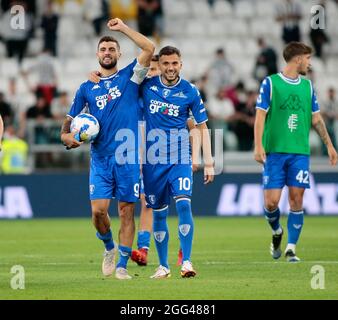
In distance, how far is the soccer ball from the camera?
36.7ft

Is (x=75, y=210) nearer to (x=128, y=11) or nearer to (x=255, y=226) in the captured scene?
(x=255, y=226)

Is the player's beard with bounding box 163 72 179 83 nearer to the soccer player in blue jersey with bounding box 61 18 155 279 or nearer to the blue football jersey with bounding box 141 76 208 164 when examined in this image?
the blue football jersey with bounding box 141 76 208 164

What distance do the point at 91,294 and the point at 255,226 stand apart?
32.1 feet

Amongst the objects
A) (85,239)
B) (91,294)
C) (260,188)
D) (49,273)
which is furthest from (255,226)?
(91,294)

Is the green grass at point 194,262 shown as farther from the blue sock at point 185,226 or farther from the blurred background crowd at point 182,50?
the blurred background crowd at point 182,50

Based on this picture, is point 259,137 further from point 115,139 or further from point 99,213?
point 99,213

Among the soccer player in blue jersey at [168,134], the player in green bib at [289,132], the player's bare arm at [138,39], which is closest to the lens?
the player's bare arm at [138,39]

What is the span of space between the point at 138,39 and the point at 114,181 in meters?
1.40

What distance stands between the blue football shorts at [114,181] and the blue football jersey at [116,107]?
0.10 metres

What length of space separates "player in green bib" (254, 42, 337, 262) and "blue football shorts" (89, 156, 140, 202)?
229cm

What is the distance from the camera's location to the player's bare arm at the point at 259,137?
12.8 m

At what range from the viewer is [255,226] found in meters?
19.5

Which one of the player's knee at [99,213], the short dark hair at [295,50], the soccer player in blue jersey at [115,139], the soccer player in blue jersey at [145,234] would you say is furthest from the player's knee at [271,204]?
the player's knee at [99,213]

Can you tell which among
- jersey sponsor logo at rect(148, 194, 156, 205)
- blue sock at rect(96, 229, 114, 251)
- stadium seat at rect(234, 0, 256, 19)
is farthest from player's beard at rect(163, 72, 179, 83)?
stadium seat at rect(234, 0, 256, 19)
